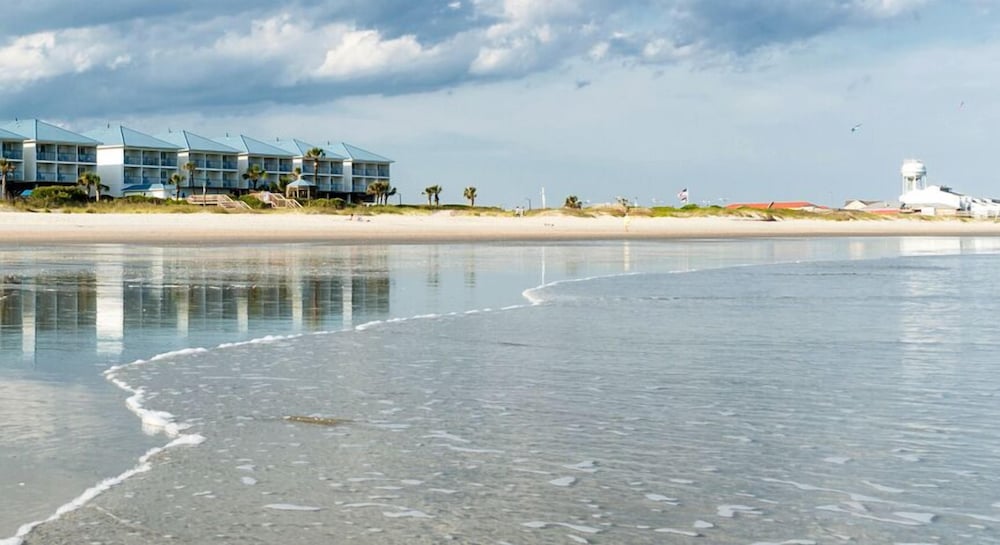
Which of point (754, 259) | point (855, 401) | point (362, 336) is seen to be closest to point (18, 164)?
point (754, 259)

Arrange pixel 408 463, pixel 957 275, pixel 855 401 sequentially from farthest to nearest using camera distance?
1. pixel 957 275
2. pixel 855 401
3. pixel 408 463

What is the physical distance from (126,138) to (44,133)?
6.99 meters

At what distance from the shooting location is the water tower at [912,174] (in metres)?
148

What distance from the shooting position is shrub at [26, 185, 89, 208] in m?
66.7

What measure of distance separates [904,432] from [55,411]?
18.4ft

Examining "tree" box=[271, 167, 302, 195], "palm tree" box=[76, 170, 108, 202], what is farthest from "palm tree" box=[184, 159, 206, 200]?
"palm tree" box=[76, 170, 108, 202]

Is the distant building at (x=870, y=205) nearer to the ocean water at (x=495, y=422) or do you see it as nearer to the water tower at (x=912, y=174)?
the water tower at (x=912, y=174)

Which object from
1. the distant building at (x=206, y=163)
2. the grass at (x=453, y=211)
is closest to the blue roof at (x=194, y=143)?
the distant building at (x=206, y=163)

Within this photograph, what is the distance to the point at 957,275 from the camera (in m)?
24.7

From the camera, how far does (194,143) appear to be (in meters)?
98.2

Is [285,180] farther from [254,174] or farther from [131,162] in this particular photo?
[131,162]

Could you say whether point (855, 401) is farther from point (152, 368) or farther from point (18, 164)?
point (18, 164)

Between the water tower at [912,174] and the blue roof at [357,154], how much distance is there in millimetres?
77708

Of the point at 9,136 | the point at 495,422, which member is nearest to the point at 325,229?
the point at 9,136
